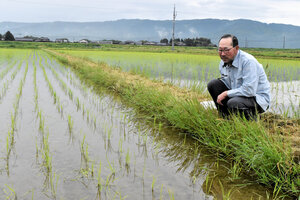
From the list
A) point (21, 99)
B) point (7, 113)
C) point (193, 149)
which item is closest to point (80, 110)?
point (7, 113)

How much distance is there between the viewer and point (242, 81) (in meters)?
2.74

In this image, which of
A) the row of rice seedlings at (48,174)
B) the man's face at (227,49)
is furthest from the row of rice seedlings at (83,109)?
the man's face at (227,49)

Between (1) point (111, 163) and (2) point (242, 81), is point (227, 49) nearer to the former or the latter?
(2) point (242, 81)

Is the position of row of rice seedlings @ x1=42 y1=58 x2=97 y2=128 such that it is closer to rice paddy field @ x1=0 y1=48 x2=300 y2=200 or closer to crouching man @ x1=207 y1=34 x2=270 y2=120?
rice paddy field @ x1=0 y1=48 x2=300 y2=200

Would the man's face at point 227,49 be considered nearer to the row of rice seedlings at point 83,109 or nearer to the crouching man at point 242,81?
the crouching man at point 242,81

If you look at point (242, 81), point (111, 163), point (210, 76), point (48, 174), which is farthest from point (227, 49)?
point (210, 76)

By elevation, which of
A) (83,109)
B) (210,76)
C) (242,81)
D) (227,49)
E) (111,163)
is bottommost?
(111,163)

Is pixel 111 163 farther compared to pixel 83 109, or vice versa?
pixel 83 109

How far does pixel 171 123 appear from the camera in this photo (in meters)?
3.46

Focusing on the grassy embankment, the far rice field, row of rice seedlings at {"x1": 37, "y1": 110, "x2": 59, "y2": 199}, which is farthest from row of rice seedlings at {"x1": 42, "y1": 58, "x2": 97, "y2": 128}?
the far rice field

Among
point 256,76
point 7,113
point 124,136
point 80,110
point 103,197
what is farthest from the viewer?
point 80,110

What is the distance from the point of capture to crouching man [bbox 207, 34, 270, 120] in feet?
8.43

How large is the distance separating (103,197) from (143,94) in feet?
9.13

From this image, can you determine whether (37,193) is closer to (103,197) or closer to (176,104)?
(103,197)
